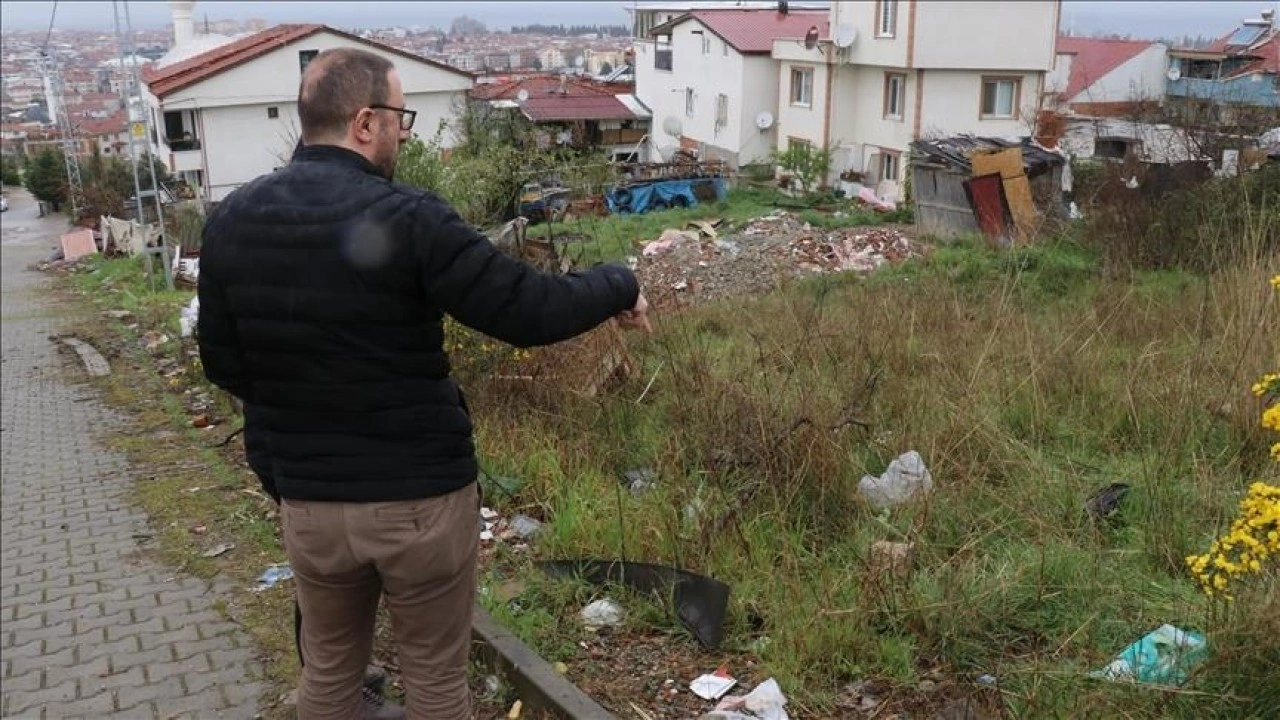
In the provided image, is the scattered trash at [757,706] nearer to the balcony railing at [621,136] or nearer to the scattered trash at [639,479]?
the scattered trash at [639,479]

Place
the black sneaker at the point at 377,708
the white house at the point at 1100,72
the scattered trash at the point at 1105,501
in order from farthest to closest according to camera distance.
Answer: the white house at the point at 1100,72 < the scattered trash at the point at 1105,501 < the black sneaker at the point at 377,708

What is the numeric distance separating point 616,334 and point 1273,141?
8.05m

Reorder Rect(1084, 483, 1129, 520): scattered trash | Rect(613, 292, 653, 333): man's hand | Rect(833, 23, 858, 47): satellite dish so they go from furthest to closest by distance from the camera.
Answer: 1. Rect(833, 23, 858, 47): satellite dish
2. Rect(1084, 483, 1129, 520): scattered trash
3. Rect(613, 292, 653, 333): man's hand

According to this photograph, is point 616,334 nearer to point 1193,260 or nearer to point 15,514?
point 15,514

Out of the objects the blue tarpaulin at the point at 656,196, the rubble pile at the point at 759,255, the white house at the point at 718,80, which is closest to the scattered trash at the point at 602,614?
the rubble pile at the point at 759,255

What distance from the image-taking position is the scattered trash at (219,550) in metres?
4.84

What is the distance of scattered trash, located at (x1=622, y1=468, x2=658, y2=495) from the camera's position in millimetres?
4504

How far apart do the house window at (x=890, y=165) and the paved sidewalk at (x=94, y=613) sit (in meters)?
29.0

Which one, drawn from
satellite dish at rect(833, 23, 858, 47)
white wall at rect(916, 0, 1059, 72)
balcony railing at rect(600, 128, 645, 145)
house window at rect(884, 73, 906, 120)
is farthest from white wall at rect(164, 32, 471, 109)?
white wall at rect(916, 0, 1059, 72)

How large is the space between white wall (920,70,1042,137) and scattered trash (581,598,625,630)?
30.2 m

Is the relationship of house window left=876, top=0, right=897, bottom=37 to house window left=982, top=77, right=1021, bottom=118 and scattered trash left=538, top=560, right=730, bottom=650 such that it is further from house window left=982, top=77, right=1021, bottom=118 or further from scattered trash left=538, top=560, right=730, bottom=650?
scattered trash left=538, top=560, right=730, bottom=650

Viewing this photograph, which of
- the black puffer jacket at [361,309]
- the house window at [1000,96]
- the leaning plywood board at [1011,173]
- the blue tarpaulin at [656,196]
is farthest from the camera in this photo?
the house window at [1000,96]

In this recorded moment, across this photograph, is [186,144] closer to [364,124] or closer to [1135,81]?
[1135,81]

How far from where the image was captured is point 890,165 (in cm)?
3347
